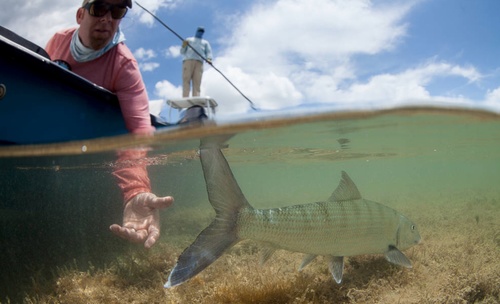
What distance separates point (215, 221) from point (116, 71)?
10.7 ft

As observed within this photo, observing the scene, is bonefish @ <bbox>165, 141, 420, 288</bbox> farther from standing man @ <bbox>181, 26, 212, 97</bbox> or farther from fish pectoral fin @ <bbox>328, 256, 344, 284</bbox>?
standing man @ <bbox>181, 26, 212, 97</bbox>

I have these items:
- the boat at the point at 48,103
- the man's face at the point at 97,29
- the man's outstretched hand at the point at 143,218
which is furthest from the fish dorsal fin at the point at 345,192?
the man's face at the point at 97,29

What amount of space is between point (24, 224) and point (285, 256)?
293 inches

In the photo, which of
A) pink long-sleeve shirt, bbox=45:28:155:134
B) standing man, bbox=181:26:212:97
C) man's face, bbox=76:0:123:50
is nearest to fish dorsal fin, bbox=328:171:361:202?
pink long-sleeve shirt, bbox=45:28:155:134

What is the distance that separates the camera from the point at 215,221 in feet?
13.7

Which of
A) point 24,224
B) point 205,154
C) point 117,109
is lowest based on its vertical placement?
point 24,224

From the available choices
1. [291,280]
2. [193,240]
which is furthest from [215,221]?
[193,240]

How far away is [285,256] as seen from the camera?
8750mm

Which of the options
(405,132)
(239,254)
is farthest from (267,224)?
(405,132)

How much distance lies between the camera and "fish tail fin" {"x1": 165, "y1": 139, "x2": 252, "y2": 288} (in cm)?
361

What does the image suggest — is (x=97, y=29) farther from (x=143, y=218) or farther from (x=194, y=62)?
(x=194, y=62)

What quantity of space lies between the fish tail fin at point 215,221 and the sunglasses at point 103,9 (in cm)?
292

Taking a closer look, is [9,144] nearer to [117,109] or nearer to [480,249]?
[117,109]

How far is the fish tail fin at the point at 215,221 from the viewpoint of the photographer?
3605 millimetres
